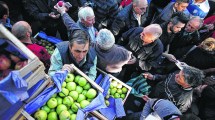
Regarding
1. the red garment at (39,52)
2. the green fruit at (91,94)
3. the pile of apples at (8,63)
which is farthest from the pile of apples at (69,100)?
the red garment at (39,52)

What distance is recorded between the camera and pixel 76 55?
10.4 feet

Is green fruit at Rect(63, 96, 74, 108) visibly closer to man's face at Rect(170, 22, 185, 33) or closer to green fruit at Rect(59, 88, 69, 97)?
green fruit at Rect(59, 88, 69, 97)

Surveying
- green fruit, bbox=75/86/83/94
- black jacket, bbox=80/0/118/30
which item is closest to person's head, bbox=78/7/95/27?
black jacket, bbox=80/0/118/30

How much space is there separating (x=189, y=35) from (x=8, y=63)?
357 centimetres

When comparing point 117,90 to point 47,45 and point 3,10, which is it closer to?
point 47,45

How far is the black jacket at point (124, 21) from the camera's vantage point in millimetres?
4609

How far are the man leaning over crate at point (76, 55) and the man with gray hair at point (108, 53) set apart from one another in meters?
0.15

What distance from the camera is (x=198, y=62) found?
4.55 metres

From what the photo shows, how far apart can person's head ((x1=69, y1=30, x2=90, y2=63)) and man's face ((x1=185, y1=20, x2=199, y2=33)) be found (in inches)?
95.7

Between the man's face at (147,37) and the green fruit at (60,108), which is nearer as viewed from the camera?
the green fruit at (60,108)

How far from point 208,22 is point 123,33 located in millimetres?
2225

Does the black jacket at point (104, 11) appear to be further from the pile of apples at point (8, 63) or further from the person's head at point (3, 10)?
the pile of apples at point (8, 63)

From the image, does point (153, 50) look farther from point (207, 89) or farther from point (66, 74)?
point (66, 74)

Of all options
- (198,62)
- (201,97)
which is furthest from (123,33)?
(201,97)
